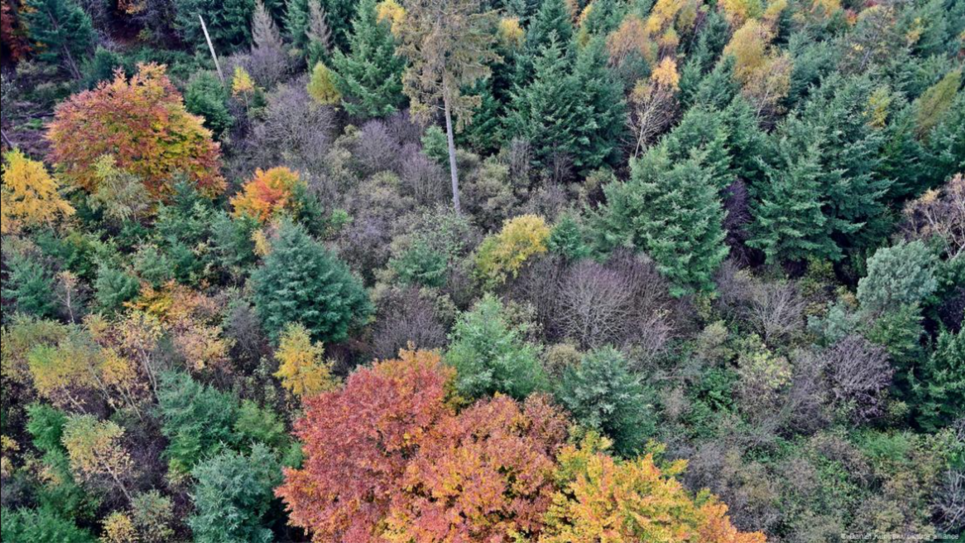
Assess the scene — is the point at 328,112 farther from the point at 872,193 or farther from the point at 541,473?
the point at 872,193

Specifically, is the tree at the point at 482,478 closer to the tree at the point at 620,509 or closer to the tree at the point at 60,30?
the tree at the point at 620,509

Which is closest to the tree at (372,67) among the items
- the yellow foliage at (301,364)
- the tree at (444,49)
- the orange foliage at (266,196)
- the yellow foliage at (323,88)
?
the yellow foliage at (323,88)

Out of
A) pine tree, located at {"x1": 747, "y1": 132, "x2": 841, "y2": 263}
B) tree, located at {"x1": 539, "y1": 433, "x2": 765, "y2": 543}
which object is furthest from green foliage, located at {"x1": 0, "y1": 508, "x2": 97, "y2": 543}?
pine tree, located at {"x1": 747, "y1": 132, "x2": 841, "y2": 263}

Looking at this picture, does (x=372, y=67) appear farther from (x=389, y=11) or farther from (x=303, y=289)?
(x=303, y=289)

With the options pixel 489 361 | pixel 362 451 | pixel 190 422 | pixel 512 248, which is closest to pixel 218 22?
pixel 512 248

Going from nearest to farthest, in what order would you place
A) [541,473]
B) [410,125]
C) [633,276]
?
[541,473] < [633,276] < [410,125]

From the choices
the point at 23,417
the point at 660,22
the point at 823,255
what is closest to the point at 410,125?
the point at 660,22

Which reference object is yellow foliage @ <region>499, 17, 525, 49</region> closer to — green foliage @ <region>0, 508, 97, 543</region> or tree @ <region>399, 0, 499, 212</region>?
tree @ <region>399, 0, 499, 212</region>
